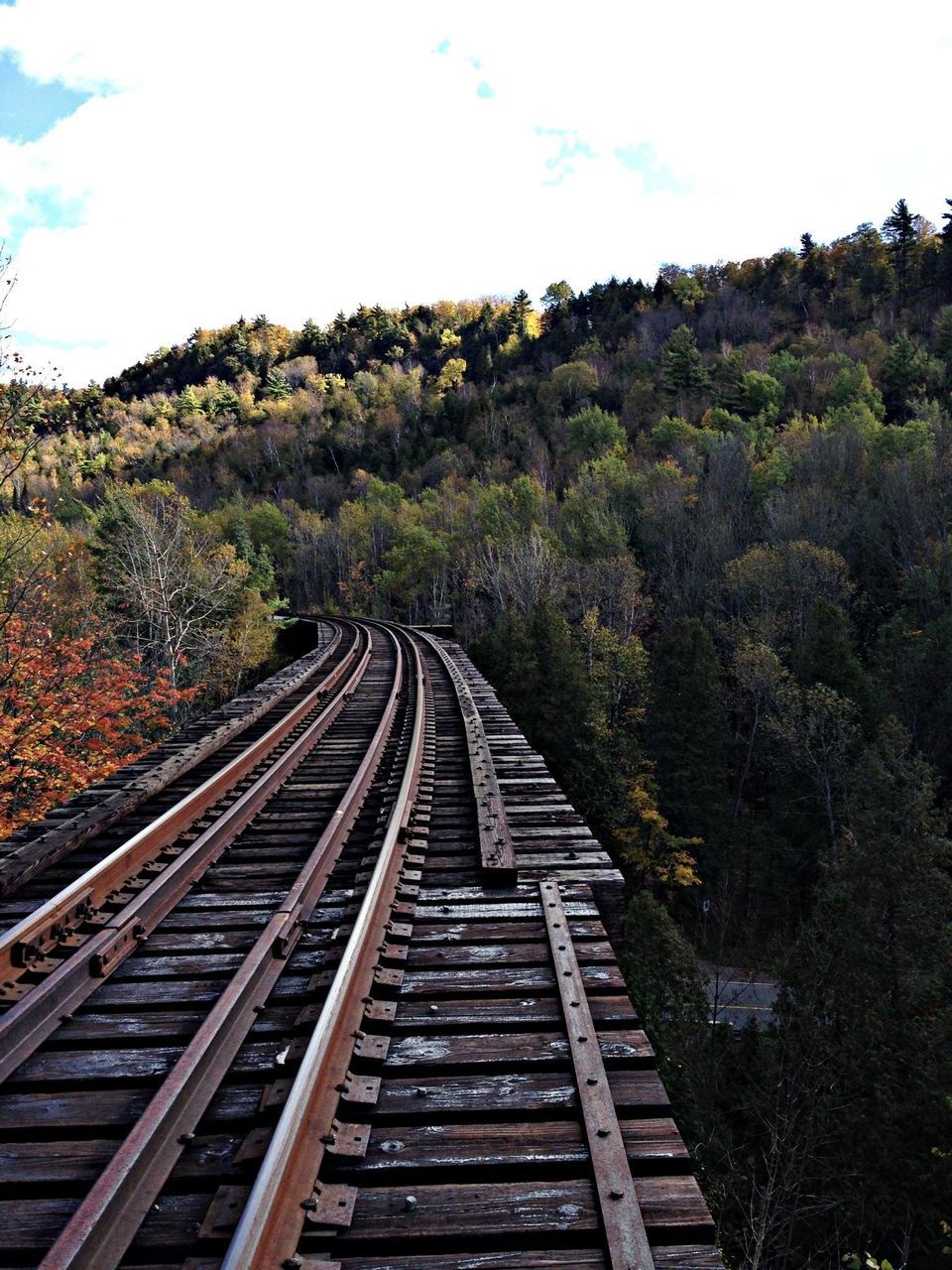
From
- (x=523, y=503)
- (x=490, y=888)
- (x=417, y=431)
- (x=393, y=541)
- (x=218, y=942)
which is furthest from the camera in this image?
(x=417, y=431)

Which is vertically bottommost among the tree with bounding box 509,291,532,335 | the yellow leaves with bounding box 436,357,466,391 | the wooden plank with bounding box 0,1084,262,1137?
the wooden plank with bounding box 0,1084,262,1137

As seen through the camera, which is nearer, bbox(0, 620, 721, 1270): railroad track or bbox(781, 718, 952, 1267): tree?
bbox(0, 620, 721, 1270): railroad track

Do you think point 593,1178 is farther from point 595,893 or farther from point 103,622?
point 103,622

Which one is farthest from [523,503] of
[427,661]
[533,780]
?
[533,780]

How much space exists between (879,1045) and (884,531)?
3339 centimetres

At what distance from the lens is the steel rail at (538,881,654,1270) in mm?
2170

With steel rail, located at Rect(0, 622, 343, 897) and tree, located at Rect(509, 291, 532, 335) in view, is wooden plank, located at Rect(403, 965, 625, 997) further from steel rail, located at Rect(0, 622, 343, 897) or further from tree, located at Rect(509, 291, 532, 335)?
tree, located at Rect(509, 291, 532, 335)

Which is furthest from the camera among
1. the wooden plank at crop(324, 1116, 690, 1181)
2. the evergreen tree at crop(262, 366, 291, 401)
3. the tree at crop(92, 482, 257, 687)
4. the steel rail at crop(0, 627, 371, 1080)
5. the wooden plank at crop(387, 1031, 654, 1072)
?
the evergreen tree at crop(262, 366, 291, 401)

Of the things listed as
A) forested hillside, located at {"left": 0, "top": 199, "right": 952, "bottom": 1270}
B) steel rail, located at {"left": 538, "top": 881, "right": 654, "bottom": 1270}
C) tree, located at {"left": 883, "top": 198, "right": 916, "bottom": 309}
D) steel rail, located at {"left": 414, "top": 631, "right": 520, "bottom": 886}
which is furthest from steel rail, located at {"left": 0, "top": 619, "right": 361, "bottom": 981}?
tree, located at {"left": 883, "top": 198, "right": 916, "bottom": 309}

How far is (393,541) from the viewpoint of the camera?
64.0m

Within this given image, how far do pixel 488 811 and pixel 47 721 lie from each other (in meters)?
11.7

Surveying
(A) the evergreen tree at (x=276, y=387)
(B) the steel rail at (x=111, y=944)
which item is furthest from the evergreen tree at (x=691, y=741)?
(A) the evergreen tree at (x=276, y=387)

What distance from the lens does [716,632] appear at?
45.1 m

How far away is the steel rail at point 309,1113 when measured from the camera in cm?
205
